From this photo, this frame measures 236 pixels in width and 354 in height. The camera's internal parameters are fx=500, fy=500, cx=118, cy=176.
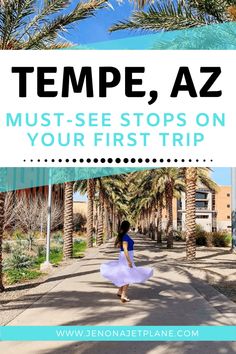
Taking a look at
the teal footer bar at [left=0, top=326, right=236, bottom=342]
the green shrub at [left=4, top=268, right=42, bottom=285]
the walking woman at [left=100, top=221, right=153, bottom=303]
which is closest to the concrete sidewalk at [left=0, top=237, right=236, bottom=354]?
the teal footer bar at [left=0, top=326, right=236, bottom=342]

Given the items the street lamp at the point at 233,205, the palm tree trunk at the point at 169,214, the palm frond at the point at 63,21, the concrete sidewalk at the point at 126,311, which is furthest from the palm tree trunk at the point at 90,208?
the palm frond at the point at 63,21

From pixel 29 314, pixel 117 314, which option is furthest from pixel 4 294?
pixel 117 314

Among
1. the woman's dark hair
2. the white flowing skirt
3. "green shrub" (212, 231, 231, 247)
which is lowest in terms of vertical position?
"green shrub" (212, 231, 231, 247)

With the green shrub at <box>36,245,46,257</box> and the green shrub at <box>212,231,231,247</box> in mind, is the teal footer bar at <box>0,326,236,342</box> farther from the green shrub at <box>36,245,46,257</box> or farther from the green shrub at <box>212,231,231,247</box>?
the green shrub at <box>212,231,231,247</box>

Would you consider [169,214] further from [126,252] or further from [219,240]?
[126,252]

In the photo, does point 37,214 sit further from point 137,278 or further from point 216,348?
point 216,348

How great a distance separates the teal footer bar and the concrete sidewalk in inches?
3.6

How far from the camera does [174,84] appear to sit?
5242mm

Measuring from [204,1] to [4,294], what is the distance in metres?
7.99

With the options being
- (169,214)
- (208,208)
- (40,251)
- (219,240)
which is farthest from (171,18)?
(208,208)

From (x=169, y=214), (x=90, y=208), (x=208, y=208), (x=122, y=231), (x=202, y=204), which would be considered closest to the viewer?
(x=122, y=231)

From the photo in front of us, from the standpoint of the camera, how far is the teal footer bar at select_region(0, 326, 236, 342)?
5.83m

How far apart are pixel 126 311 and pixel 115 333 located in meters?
1.95

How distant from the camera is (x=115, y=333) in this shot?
600 cm
